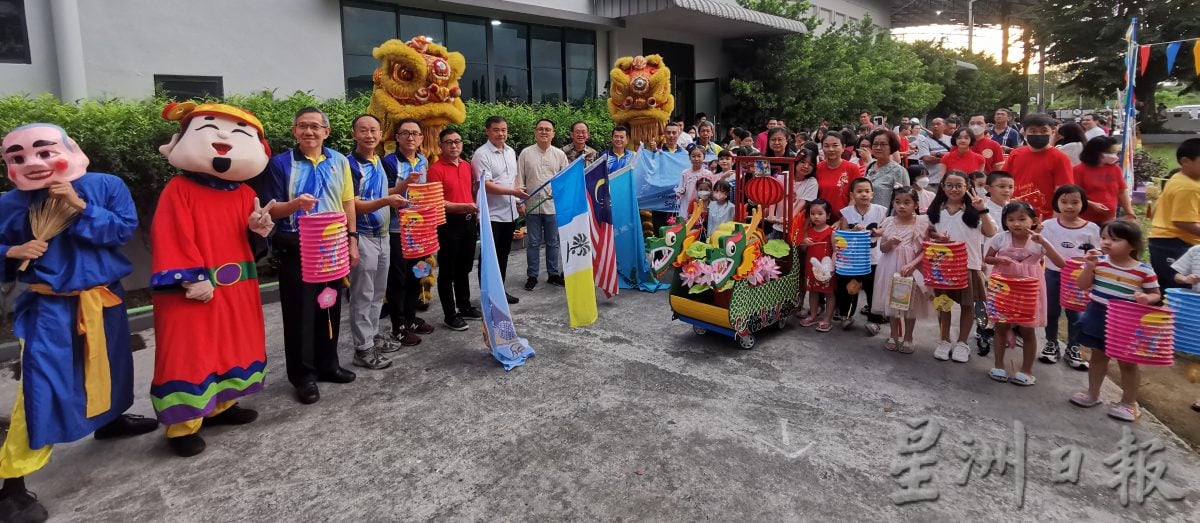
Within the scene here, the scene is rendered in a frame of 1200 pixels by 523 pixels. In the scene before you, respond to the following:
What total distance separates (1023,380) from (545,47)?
10073 mm

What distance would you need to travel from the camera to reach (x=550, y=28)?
12.1 metres

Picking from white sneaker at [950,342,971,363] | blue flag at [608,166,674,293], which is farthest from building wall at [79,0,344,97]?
white sneaker at [950,342,971,363]

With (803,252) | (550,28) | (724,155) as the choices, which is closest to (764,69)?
(550,28)

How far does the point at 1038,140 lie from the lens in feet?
16.1

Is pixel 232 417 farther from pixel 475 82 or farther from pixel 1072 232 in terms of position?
pixel 475 82

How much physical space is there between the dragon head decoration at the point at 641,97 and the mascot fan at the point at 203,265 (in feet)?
13.9

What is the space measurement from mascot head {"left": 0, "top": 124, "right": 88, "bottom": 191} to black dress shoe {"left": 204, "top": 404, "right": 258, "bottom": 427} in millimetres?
1424

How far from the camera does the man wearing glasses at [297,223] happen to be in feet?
11.9

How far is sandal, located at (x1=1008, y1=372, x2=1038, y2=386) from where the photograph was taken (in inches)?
154

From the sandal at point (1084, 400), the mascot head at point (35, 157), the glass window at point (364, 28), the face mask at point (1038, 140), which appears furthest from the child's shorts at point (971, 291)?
the glass window at point (364, 28)

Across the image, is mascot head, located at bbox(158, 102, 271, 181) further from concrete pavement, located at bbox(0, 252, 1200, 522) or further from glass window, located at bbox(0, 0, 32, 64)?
glass window, located at bbox(0, 0, 32, 64)

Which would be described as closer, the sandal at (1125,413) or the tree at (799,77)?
the sandal at (1125,413)

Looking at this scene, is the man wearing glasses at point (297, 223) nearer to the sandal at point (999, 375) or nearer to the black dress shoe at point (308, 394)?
the black dress shoe at point (308, 394)

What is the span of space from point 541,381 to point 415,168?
1836mm
